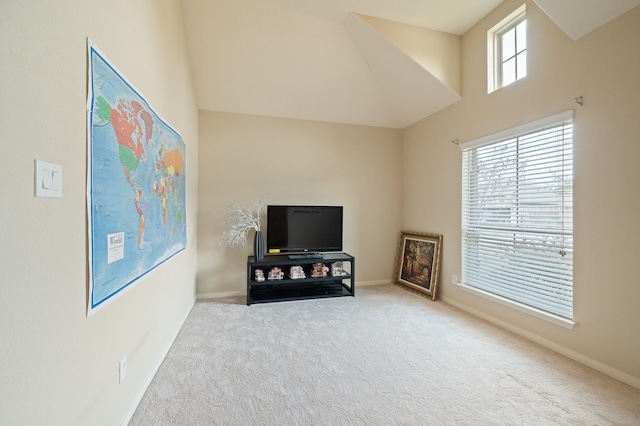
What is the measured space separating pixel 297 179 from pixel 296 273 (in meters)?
1.38

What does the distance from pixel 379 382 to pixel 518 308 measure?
5.54 ft

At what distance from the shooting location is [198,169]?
11.9 ft

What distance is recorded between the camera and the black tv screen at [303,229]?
3.68 m

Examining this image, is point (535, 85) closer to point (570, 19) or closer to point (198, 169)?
point (570, 19)

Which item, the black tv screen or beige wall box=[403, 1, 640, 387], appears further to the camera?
the black tv screen

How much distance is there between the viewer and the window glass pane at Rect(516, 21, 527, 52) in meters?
2.67

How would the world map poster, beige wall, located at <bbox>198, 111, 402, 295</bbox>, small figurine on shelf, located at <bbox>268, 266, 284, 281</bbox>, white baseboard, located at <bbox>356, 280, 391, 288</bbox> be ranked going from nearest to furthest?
1. the world map poster
2. small figurine on shelf, located at <bbox>268, 266, 284, 281</bbox>
3. beige wall, located at <bbox>198, 111, 402, 295</bbox>
4. white baseboard, located at <bbox>356, 280, 391, 288</bbox>

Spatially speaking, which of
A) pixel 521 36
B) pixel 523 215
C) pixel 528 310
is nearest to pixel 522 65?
pixel 521 36

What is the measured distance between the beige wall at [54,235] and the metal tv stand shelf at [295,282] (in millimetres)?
1903

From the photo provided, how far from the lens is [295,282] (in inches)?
145

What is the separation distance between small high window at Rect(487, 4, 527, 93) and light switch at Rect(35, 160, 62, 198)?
3.56 meters

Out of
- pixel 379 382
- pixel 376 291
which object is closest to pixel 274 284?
pixel 376 291

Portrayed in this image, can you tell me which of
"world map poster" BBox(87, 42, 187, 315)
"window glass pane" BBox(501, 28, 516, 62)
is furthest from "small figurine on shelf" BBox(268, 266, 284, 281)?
"window glass pane" BBox(501, 28, 516, 62)

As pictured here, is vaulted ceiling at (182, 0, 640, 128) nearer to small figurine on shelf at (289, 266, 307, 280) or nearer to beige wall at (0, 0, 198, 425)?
beige wall at (0, 0, 198, 425)
